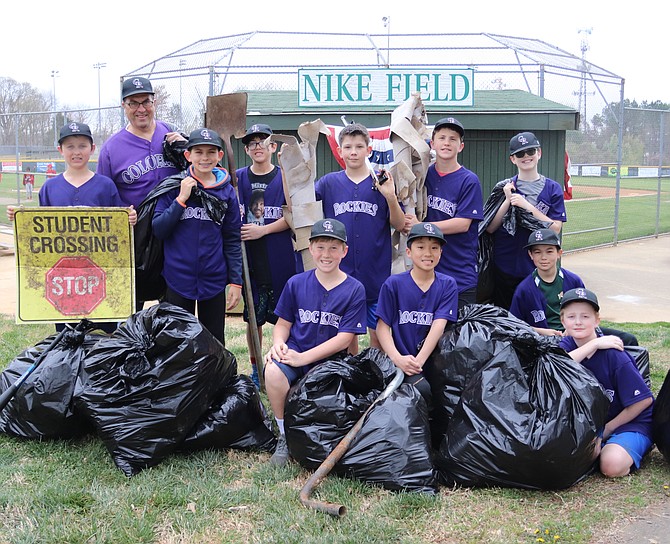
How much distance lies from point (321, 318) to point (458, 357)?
74 cm

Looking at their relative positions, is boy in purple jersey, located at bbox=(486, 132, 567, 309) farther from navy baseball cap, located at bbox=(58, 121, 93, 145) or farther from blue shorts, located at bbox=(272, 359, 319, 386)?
navy baseball cap, located at bbox=(58, 121, 93, 145)

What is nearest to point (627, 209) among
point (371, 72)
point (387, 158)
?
point (371, 72)

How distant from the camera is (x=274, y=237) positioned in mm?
4543

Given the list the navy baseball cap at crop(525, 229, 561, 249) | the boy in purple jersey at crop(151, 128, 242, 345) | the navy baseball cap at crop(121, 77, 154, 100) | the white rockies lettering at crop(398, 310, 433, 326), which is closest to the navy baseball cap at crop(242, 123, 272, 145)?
the boy in purple jersey at crop(151, 128, 242, 345)

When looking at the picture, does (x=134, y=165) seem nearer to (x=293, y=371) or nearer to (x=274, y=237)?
(x=274, y=237)

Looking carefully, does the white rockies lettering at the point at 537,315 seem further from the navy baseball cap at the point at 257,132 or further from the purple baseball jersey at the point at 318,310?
the navy baseball cap at the point at 257,132

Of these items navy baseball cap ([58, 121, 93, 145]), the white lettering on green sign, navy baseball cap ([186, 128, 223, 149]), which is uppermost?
the white lettering on green sign

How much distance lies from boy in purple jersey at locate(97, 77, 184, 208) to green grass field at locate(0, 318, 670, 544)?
5.24ft

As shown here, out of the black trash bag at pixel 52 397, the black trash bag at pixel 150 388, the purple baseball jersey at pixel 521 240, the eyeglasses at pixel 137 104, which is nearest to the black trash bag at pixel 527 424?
the black trash bag at pixel 150 388

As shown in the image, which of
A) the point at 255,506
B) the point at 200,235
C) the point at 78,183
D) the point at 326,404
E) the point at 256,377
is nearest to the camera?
the point at 255,506

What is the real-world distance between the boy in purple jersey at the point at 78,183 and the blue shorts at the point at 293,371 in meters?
1.27

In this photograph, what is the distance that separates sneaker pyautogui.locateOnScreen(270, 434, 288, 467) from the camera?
11.4ft

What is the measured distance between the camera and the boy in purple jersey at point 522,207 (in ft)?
14.7

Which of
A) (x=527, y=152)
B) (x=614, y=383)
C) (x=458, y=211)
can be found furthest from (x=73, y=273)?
(x=614, y=383)
